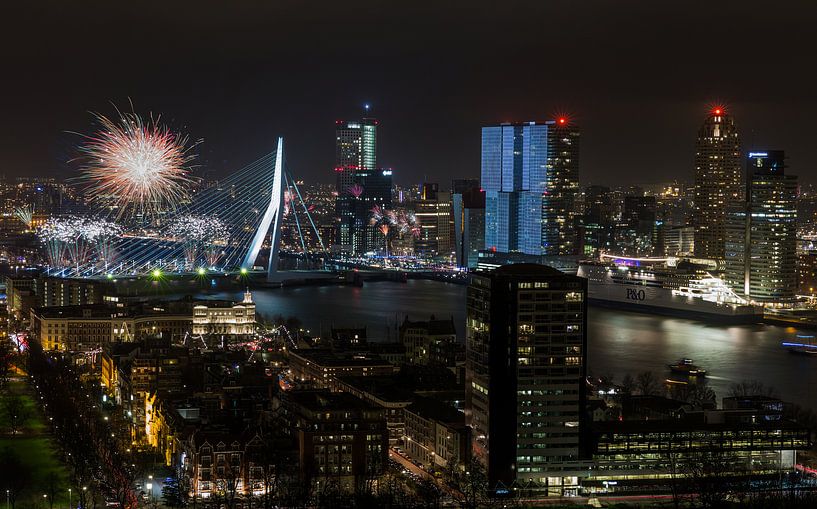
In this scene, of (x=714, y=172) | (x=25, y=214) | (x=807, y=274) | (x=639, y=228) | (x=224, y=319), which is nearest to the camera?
(x=224, y=319)

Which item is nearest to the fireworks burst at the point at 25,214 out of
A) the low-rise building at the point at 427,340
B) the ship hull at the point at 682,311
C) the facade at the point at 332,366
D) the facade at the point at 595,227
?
the facade at the point at 595,227

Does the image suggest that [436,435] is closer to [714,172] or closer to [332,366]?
[332,366]

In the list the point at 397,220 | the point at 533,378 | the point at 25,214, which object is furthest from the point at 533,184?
the point at 533,378

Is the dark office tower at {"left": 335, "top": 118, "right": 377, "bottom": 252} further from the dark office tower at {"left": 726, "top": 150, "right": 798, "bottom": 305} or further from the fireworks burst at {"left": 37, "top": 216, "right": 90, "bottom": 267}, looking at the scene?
the dark office tower at {"left": 726, "top": 150, "right": 798, "bottom": 305}

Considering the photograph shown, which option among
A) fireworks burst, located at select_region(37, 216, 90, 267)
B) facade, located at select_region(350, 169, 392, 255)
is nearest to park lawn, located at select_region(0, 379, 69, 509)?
fireworks burst, located at select_region(37, 216, 90, 267)

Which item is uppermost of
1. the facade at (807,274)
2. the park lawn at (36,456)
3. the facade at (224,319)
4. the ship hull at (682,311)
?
the facade at (807,274)

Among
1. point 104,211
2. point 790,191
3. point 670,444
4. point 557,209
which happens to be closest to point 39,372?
point 670,444

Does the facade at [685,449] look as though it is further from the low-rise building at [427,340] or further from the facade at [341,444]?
the low-rise building at [427,340]

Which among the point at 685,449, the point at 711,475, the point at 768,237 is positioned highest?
the point at 768,237
